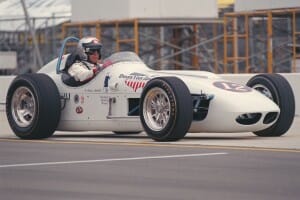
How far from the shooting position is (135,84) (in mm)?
15359

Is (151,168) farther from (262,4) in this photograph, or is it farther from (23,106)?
(262,4)

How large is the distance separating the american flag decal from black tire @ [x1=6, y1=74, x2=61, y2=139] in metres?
1.20

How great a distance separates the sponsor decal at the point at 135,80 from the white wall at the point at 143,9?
783 inches

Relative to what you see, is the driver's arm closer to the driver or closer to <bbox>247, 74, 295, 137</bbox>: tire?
the driver

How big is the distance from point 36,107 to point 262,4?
63.0ft

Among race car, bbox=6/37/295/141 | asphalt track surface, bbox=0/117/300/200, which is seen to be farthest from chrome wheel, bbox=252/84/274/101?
asphalt track surface, bbox=0/117/300/200

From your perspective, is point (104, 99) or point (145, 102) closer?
point (145, 102)

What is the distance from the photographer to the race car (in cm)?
1448

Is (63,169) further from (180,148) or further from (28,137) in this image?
(28,137)

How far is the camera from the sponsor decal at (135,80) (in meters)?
15.3

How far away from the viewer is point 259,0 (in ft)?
112

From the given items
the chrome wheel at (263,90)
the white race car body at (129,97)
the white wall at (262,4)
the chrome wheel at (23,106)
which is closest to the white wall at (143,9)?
the white wall at (262,4)

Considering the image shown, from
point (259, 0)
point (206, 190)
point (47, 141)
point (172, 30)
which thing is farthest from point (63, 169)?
point (172, 30)

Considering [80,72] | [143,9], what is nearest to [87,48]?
[80,72]
